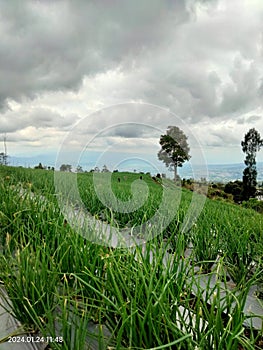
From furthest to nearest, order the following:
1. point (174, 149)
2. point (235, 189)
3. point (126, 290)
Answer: point (235, 189)
point (174, 149)
point (126, 290)

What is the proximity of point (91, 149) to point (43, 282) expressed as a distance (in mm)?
1944

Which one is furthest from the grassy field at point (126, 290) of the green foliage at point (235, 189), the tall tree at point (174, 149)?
the green foliage at point (235, 189)

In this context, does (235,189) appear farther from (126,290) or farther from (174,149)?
(126,290)

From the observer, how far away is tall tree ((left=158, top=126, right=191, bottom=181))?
322 cm

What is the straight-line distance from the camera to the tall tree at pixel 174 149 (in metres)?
3.22

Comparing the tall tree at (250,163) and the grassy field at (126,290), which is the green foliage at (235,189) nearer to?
the tall tree at (250,163)

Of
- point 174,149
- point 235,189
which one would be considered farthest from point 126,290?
point 235,189

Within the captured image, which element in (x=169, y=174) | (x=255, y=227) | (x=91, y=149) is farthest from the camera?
(x=169, y=174)

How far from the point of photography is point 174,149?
10.7ft

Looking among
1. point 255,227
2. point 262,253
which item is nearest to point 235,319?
point 262,253

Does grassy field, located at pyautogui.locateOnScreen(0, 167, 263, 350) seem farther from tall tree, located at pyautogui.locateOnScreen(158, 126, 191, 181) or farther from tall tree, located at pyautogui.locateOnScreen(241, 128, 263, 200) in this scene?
tall tree, located at pyautogui.locateOnScreen(241, 128, 263, 200)

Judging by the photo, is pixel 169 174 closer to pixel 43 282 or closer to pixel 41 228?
pixel 41 228

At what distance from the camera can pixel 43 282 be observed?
152 centimetres

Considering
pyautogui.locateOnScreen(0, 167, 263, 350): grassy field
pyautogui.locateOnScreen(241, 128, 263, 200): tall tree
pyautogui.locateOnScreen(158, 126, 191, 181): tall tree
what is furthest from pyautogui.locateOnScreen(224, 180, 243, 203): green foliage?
pyautogui.locateOnScreen(0, 167, 263, 350): grassy field
